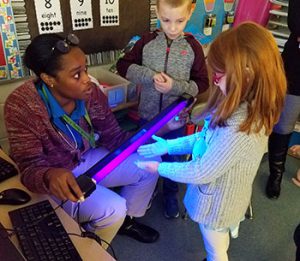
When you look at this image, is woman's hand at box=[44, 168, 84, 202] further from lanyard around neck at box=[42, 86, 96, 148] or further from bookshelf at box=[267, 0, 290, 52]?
bookshelf at box=[267, 0, 290, 52]

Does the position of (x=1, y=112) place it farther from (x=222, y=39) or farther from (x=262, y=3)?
(x=262, y=3)

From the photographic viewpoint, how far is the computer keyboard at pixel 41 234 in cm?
85

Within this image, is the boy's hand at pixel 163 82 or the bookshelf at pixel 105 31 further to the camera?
the bookshelf at pixel 105 31

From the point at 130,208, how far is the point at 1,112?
2.70ft

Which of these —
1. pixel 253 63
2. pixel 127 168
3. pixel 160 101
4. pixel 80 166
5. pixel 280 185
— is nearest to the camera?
pixel 253 63

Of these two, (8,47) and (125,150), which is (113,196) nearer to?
(125,150)

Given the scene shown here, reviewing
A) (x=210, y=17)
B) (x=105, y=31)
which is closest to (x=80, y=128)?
(x=105, y=31)

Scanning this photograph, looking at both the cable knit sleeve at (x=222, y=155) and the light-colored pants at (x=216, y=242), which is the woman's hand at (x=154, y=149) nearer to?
the cable knit sleeve at (x=222, y=155)

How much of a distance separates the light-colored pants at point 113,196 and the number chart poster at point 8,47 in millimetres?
606

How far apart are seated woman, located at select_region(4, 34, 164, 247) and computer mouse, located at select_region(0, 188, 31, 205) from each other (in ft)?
0.12

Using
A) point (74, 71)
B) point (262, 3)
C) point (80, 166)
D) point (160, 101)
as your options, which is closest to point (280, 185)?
point (160, 101)

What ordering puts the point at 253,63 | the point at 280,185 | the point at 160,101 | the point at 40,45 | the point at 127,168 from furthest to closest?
the point at 280,185 < the point at 160,101 < the point at 127,168 < the point at 40,45 < the point at 253,63

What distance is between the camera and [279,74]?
42.9 inches

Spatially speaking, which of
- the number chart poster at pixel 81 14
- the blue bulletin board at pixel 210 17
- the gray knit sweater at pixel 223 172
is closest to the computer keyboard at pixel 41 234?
the gray knit sweater at pixel 223 172
